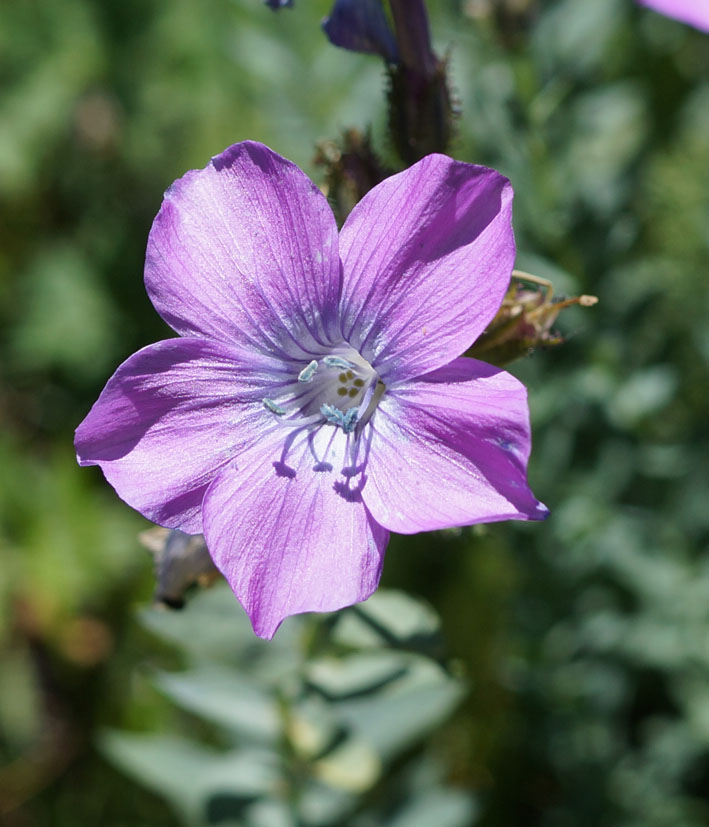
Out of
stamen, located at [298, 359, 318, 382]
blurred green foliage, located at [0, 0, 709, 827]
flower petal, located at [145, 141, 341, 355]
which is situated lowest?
blurred green foliage, located at [0, 0, 709, 827]

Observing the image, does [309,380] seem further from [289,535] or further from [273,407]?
[289,535]

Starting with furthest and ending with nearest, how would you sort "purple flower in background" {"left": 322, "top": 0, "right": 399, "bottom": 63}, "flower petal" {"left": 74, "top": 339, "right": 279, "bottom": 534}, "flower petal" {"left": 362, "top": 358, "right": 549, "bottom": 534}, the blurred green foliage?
the blurred green foliage
"purple flower in background" {"left": 322, "top": 0, "right": 399, "bottom": 63}
"flower petal" {"left": 74, "top": 339, "right": 279, "bottom": 534}
"flower petal" {"left": 362, "top": 358, "right": 549, "bottom": 534}

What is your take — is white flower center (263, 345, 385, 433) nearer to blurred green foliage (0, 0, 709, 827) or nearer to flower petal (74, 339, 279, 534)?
flower petal (74, 339, 279, 534)

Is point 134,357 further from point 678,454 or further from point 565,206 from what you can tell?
point 678,454

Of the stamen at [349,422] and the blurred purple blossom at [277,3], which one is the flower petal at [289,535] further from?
the blurred purple blossom at [277,3]

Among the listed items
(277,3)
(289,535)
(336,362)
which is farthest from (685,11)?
(289,535)

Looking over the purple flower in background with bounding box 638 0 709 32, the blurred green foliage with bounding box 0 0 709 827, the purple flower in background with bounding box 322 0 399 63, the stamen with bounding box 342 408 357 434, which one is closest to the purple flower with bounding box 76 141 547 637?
the stamen with bounding box 342 408 357 434
